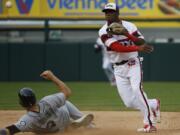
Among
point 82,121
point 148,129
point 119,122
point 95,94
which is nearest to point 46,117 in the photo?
point 82,121

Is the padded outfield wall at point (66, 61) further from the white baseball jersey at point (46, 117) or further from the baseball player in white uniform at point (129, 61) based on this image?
the white baseball jersey at point (46, 117)

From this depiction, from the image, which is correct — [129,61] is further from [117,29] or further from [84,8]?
[84,8]

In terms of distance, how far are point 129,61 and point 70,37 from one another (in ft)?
42.2

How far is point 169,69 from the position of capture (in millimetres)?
19875

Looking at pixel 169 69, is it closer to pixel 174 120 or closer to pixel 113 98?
pixel 113 98

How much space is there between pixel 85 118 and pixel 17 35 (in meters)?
12.7

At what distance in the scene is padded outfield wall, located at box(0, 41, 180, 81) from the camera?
1988 cm

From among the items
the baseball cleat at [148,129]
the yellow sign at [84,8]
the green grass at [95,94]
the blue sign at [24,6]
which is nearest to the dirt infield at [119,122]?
the baseball cleat at [148,129]

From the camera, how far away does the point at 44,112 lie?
8156 millimetres

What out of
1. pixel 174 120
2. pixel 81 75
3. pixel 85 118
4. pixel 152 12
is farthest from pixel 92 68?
pixel 85 118

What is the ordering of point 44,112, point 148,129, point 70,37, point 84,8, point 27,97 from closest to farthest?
point 27,97, point 44,112, point 148,129, point 70,37, point 84,8

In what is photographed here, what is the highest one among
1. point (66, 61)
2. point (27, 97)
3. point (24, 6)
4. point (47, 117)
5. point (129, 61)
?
point (24, 6)

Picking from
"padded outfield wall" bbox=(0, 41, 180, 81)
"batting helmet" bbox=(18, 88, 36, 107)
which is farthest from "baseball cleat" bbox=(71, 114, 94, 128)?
"padded outfield wall" bbox=(0, 41, 180, 81)

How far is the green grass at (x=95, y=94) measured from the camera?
42.4 feet
